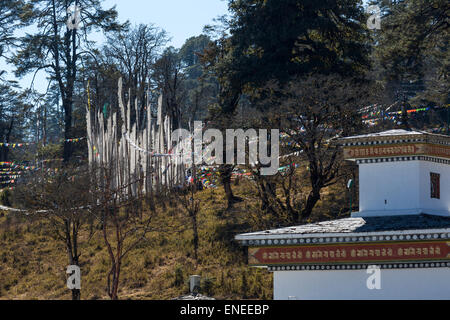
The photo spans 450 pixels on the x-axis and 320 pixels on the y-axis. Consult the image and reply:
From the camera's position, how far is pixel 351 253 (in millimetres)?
18078

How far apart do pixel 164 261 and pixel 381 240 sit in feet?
62.3

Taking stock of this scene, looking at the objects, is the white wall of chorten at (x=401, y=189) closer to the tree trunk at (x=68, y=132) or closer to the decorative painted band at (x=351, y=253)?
the decorative painted band at (x=351, y=253)

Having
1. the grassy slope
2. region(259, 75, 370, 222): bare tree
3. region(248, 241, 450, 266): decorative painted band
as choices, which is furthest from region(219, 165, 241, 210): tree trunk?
region(248, 241, 450, 266): decorative painted band

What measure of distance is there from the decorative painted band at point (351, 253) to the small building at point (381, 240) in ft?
0.08

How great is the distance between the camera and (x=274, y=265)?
737 inches

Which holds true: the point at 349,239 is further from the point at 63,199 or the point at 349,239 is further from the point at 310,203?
the point at 63,199

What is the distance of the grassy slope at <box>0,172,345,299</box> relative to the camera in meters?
31.8

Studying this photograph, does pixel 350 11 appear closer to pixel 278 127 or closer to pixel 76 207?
pixel 278 127

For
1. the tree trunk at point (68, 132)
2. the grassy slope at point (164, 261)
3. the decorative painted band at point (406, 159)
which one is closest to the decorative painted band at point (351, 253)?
the decorative painted band at point (406, 159)

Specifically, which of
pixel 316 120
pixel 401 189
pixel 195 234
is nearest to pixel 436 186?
pixel 401 189

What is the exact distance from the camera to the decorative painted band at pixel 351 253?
17531 millimetres

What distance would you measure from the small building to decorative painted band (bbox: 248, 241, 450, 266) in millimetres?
23

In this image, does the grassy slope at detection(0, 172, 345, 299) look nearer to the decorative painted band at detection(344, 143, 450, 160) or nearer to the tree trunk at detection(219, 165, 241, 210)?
the tree trunk at detection(219, 165, 241, 210)
